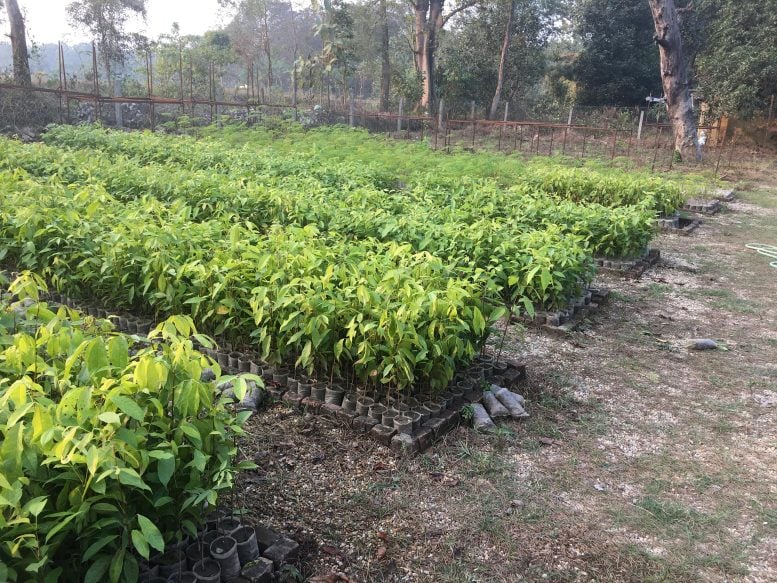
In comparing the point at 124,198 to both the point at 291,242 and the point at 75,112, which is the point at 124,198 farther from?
the point at 75,112

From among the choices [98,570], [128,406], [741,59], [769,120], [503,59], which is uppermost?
[503,59]

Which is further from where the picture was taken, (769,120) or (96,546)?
(769,120)

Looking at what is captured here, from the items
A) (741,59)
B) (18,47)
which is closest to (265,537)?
(18,47)

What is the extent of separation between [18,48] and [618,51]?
70.9 ft

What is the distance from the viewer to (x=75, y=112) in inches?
733

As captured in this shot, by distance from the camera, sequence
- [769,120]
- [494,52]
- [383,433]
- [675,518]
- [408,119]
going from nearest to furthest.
→ [675,518] < [383,433] < [769,120] < [408,119] < [494,52]

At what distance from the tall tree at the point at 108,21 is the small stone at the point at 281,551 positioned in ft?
91.0

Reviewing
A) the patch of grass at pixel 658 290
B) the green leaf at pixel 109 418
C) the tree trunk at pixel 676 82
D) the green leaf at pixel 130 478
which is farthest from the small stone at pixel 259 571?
the tree trunk at pixel 676 82

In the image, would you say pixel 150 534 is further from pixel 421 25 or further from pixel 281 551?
pixel 421 25

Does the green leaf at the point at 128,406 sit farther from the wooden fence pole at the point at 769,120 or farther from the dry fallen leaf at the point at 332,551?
the wooden fence pole at the point at 769,120

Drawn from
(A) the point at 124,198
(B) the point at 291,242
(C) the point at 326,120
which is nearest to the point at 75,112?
(C) the point at 326,120

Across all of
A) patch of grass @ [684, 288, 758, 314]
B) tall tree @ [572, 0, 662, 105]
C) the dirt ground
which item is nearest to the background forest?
tall tree @ [572, 0, 662, 105]

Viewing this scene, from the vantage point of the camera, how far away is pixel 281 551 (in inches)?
90.6

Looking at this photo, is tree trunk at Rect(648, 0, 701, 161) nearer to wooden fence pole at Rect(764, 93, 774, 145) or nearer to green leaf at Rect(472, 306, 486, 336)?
wooden fence pole at Rect(764, 93, 774, 145)
